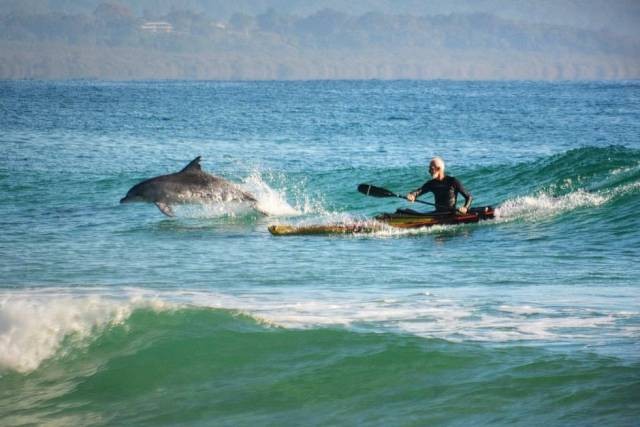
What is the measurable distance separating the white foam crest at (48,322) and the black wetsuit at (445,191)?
6.45 metres

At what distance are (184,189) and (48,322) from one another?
8.87m

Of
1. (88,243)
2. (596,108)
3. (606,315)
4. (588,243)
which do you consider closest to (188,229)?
(88,243)

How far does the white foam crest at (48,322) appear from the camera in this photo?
9562mm

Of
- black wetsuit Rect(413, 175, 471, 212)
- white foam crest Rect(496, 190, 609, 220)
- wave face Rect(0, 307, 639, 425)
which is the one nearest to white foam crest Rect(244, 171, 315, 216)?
white foam crest Rect(496, 190, 609, 220)

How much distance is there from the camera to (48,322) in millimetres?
10266

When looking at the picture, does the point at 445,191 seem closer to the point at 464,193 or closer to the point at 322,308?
the point at 464,193

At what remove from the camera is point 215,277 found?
1366 cm

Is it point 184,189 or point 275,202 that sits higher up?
point 184,189

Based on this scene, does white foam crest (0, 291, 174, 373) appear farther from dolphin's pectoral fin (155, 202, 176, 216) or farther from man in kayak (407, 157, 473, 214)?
dolphin's pectoral fin (155, 202, 176, 216)

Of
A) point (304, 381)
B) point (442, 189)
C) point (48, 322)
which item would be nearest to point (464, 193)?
point (442, 189)

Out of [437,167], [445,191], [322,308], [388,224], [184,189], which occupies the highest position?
[437,167]

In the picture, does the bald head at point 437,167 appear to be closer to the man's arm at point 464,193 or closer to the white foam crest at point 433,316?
the man's arm at point 464,193

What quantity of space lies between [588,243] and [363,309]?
6.57 m

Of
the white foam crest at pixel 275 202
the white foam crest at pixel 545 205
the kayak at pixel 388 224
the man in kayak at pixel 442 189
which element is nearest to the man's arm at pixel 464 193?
the man in kayak at pixel 442 189
